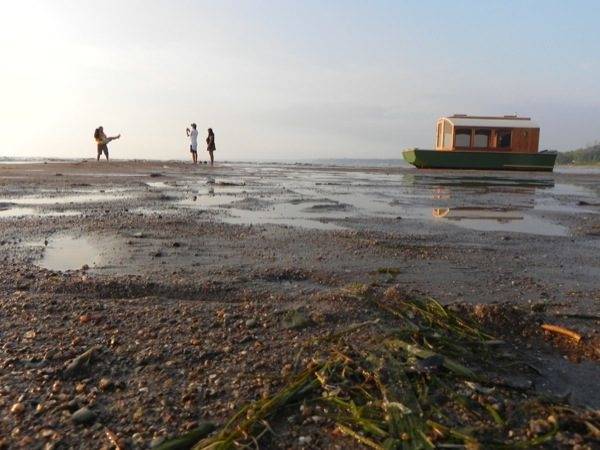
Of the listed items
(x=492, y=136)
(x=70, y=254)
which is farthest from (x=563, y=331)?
(x=492, y=136)

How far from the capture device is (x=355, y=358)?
215 centimetres

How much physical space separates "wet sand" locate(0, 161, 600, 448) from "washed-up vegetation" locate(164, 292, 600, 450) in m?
0.12

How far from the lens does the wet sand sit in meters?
1.91

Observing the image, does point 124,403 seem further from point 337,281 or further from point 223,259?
point 223,259

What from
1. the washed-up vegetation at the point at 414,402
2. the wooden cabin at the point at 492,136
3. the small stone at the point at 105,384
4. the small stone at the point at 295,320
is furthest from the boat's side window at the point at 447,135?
the small stone at the point at 105,384

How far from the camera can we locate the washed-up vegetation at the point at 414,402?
1620mm

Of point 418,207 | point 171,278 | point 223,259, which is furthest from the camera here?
point 418,207

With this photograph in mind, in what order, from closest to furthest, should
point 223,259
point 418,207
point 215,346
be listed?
1. point 215,346
2. point 223,259
3. point 418,207

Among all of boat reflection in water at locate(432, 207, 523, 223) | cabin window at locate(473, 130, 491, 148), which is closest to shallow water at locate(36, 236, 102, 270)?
boat reflection in water at locate(432, 207, 523, 223)

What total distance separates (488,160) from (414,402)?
87.9 ft

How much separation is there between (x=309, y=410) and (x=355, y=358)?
0.42 m

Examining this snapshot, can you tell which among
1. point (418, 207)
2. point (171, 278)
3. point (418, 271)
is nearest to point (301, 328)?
point (171, 278)

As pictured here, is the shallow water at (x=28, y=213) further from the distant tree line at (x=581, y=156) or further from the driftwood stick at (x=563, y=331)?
the distant tree line at (x=581, y=156)

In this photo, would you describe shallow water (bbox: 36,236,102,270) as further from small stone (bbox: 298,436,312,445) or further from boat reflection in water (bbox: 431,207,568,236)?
boat reflection in water (bbox: 431,207,568,236)
